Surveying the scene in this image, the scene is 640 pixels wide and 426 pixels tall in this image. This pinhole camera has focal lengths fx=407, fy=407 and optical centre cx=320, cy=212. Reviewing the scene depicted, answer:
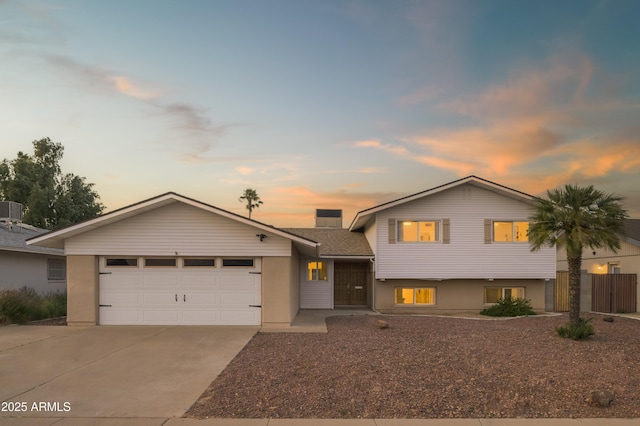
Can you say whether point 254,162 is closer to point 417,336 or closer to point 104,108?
point 104,108

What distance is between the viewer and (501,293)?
61.8 feet

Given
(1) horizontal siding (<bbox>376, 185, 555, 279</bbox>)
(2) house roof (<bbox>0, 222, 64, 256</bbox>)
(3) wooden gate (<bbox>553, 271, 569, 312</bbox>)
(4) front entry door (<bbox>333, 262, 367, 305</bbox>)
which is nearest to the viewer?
(2) house roof (<bbox>0, 222, 64, 256</bbox>)

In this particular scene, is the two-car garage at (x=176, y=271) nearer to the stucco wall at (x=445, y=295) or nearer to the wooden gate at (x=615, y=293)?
→ the stucco wall at (x=445, y=295)

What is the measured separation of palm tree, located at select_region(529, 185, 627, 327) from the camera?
468 inches

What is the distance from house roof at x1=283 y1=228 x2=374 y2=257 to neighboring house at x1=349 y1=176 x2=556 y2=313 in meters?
1.52

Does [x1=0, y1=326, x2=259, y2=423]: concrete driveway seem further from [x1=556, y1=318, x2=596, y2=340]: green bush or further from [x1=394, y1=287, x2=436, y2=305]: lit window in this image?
[x1=556, y1=318, x2=596, y2=340]: green bush

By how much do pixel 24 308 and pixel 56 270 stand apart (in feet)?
26.2

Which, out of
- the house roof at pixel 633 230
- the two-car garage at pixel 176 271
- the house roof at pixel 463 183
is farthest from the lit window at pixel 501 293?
the two-car garage at pixel 176 271

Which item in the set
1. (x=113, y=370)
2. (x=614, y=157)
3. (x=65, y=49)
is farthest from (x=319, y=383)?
(x=614, y=157)

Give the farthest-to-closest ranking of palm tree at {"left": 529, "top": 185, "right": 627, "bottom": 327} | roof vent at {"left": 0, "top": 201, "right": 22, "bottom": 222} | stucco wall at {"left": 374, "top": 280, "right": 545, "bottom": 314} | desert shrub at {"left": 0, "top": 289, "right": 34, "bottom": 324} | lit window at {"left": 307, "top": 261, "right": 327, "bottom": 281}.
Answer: roof vent at {"left": 0, "top": 201, "right": 22, "bottom": 222}, lit window at {"left": 307, "top": 261, "right": 327, "bottom": 281}, stucco wall at {"left": 374, "top": 280, "right": 545, "bottom": 314}, desert shrub at {"left": 0, "top": 289, "right": 34, "bottom": 324}, palm tree at {"left": 529, "top": 185, "right": 627, "bottom": 327}

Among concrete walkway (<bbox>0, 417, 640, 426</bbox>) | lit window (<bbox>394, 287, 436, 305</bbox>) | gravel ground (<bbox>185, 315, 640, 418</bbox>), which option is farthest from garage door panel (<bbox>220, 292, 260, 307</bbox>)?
concrete walkway (<bbox>0, 417, 640, 426</bbox>)

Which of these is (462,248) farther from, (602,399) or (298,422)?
(298,422)

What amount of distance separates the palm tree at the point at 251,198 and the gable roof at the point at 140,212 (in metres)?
42.6

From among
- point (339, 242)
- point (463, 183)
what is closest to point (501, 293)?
point (463, 183)
